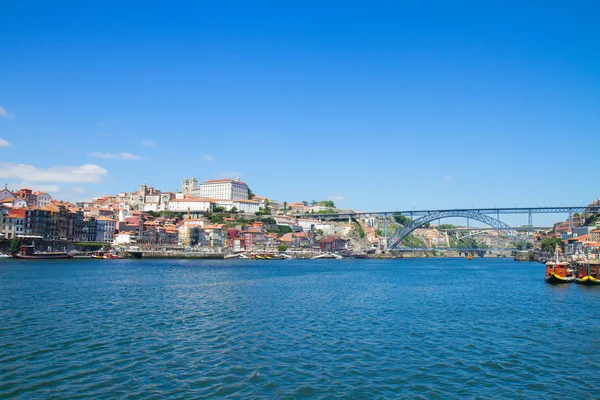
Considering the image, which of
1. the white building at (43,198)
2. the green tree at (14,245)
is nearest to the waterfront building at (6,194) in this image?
the white building at (43,198)

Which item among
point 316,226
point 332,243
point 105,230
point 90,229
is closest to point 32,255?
point 90,229

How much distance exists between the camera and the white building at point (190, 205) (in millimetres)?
110938

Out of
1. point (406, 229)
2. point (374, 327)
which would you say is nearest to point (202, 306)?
point (374, 327)

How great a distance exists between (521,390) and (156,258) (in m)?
65.6

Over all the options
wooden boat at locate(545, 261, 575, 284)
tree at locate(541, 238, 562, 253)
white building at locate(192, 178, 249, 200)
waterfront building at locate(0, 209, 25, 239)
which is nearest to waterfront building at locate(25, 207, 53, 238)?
waterfront building at locate(0, 209, 25, 239)

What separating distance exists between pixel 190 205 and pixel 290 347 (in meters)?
103

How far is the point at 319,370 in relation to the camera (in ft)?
33.8

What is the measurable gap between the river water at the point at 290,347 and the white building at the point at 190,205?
89032mm

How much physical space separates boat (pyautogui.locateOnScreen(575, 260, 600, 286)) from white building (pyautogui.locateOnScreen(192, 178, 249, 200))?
98859mm

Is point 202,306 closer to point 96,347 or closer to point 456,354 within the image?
point 96,347

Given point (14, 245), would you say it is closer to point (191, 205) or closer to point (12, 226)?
point (12, 226)

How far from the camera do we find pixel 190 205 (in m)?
112

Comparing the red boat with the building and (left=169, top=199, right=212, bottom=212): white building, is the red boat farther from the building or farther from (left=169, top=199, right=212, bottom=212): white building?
the building

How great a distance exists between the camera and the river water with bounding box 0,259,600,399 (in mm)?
9203
